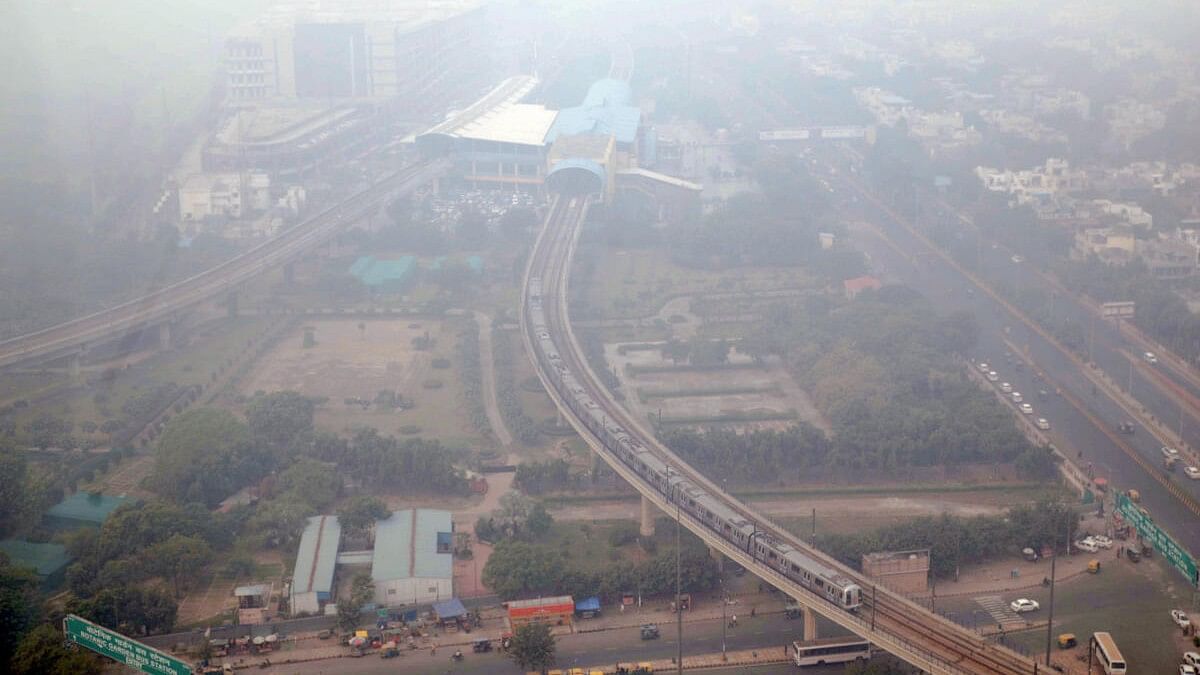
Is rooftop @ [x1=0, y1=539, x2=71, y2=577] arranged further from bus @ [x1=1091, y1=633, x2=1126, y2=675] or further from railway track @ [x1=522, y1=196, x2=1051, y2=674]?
bus @ [x1=1091, y1=633, x2=1126, y2=675]

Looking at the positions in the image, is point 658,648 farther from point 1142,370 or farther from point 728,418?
point 1142,370

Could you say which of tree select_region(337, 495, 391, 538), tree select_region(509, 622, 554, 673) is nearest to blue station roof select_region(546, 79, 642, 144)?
tree select_region(337, 495, 391, 538)

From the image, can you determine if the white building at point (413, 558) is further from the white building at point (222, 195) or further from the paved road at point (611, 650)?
the white building at point (222, 195)

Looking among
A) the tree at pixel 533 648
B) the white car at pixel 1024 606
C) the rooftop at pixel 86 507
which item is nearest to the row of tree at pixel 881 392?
the white car at pixel 1024 606

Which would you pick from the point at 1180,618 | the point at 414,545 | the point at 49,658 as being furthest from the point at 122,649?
the point at 1180,618

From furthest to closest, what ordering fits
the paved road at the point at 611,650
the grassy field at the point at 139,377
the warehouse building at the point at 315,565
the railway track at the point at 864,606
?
the grassy field at the point at 139,377
the warehouse building at the point at 315,565
the paved road at the point at 611,650
the railway track at the point at 864,606

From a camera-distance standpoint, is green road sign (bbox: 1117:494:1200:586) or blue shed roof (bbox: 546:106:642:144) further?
blue shed roof (bbox: 546:106:642:144)

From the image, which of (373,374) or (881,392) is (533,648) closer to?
(881,392)

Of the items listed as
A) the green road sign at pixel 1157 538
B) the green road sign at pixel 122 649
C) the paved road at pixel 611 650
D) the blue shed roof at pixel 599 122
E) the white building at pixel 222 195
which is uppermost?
the blue shed roof at pixel 599 122
